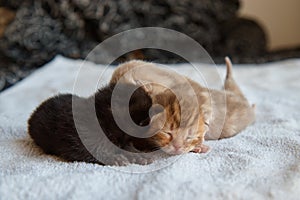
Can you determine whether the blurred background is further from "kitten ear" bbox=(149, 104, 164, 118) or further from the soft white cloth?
"kitten ear" bbox=(149, 104, 164, 118)

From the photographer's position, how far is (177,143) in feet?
2.50

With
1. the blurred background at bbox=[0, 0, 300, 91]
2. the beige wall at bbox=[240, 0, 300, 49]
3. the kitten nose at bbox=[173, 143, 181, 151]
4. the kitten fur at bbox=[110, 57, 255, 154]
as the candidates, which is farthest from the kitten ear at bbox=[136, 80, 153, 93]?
the beige wall at bbox=[240, 0, 300, 49]

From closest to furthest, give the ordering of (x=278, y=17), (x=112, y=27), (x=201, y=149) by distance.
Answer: (x=201, y=149)
(x=112, y=27)
(x=278, y=17)

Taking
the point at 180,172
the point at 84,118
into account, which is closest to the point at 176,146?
the point at 180,172

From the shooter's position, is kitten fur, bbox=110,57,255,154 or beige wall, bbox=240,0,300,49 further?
beige wall, bbox=240,0,300,49

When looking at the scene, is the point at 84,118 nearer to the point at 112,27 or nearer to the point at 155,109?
the point at 155,109

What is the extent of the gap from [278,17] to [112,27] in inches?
46.0

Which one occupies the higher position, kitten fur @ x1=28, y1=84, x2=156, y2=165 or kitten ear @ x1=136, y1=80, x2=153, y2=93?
kitten ear @ x1=136, y1=80, x2=153, y2=93

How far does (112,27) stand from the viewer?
6.17 feet

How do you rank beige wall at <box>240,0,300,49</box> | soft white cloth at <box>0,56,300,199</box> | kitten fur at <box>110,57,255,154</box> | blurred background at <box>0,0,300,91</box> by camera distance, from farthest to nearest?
beige wall at <box>240,0,300,49</box>, blurred background at <box>0,0,300,91</box>, kitten fur at <box>110,57,255,154</box>, soft white cloth at <box>0,56,300,199</box>

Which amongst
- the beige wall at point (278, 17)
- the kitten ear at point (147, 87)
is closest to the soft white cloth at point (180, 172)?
the kitten ear at point (147, 87)

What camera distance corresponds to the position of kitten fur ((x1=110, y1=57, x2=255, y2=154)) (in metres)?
0.75

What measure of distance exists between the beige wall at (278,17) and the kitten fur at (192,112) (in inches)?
58.2

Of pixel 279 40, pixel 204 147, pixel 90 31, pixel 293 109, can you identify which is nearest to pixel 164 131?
pixel 204 147
